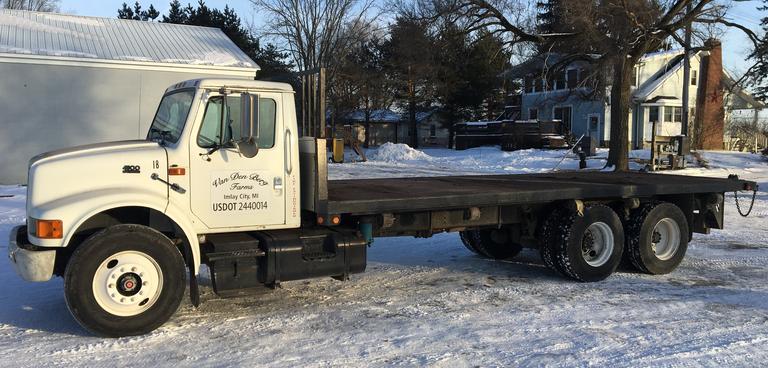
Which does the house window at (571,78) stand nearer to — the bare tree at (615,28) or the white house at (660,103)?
the white house at (660,103)

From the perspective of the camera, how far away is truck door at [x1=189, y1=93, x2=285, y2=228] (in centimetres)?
588

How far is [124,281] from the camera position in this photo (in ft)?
18.0

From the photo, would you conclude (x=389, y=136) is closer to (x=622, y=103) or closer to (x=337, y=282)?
(x=622, y=103)

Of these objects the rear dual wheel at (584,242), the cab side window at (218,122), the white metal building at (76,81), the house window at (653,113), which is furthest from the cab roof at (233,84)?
the house window at (653,113)

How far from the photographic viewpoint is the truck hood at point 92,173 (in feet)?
17.6

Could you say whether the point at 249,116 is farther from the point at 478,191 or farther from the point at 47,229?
the point at 478,191

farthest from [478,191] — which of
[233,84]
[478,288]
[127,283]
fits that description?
[127,283]

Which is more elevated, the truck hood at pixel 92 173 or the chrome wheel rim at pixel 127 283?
the truck hood at pixel 92 173

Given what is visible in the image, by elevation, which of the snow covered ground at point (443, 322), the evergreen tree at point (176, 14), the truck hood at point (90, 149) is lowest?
the snow covered ground at point (443, 322)

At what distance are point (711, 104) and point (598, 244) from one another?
40537 mm

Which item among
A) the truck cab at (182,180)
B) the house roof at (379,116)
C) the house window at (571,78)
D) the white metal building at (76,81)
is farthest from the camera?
the house roof at (379,116)

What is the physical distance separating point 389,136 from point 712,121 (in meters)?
33.4

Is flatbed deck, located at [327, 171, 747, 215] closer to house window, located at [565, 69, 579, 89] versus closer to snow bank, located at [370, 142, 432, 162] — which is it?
snow bank, located at [370, 142, 432, 162]

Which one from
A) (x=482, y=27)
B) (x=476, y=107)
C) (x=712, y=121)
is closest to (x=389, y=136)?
(x=476, y=107)
